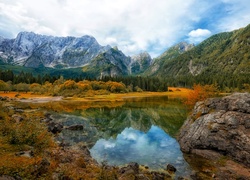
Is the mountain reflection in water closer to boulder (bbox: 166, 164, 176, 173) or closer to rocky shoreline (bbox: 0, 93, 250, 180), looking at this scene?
boulder (bbox: 166, 164, 176, 173)

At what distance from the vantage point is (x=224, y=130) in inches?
1248

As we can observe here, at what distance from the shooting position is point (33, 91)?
157m

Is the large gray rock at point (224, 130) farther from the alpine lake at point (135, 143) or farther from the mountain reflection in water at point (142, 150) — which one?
the alpine lake at point (135, 143)

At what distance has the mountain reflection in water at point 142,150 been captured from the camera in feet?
98.1

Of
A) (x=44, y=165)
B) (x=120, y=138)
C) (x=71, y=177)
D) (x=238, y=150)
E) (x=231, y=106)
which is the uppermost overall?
(x=231, y=106)

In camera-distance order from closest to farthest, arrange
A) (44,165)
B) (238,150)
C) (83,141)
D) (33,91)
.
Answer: (44,165), (238,150), (83,141), (33,91)

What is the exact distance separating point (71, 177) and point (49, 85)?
531ft

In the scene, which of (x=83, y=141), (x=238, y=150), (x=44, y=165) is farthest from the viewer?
(x=83, y=141)

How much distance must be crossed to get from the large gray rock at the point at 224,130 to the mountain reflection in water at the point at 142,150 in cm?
352

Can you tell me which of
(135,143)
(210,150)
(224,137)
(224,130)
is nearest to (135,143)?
(135,143)

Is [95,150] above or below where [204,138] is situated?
below

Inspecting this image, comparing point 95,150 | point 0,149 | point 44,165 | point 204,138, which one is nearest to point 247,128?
point 204,138

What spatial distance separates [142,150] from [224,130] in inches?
557

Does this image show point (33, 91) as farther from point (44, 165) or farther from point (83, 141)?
point (44, 165)
